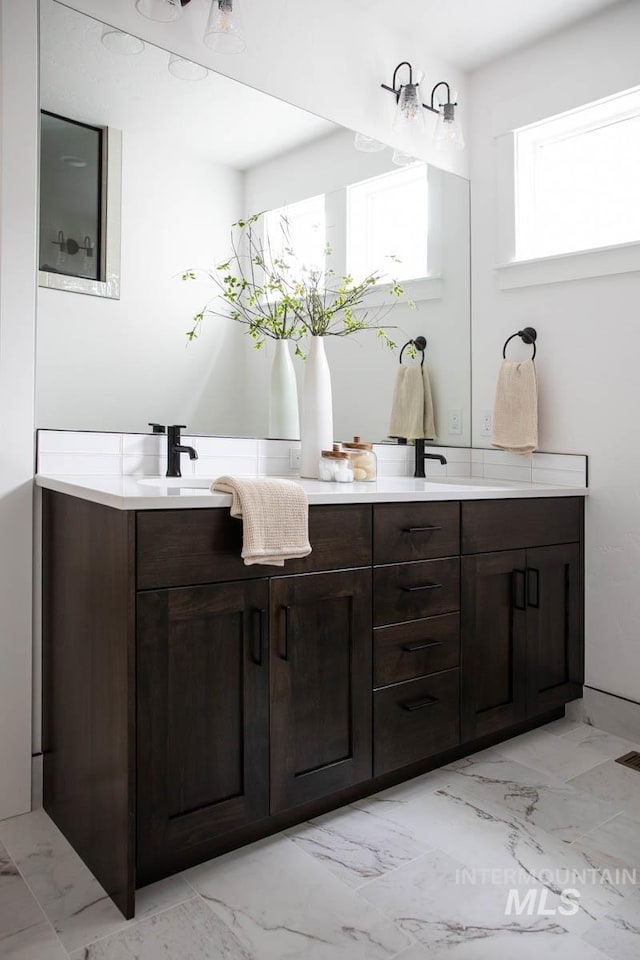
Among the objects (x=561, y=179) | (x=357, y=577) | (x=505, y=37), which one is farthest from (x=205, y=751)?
(x=505, y=37)

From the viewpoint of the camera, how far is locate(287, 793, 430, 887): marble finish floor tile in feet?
5.35

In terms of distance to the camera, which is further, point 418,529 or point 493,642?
point 493,642

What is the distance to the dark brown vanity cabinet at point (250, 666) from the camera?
1.47 metres

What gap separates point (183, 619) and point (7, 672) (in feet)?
2.10

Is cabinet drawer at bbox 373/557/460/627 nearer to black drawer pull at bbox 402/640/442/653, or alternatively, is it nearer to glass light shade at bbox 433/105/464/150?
black drawer pull at bbox 402/640/442/653

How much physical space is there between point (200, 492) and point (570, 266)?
1701 millimetres

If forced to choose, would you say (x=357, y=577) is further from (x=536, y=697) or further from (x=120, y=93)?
(x=120, y=93)

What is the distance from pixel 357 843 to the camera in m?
1.73

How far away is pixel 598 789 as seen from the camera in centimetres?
203

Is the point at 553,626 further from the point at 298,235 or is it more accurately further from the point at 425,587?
the point at 298,235

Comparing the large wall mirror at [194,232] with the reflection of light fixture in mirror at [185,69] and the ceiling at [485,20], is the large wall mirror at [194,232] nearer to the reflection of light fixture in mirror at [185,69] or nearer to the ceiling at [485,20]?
the reflection of light fixture in mirror at [185,69]

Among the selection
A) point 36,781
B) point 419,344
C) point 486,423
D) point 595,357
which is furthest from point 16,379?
point 595,357

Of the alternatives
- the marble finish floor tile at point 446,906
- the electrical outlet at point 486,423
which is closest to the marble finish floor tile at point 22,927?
the marble finish floor tile at point 446,906

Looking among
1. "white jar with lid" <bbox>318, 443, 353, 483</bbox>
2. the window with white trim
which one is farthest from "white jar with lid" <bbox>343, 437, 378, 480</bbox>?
the window with white trim
